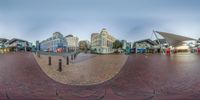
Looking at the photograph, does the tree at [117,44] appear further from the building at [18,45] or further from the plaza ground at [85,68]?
the building at [18,45]

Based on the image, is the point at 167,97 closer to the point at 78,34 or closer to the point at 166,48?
the point at 166,48

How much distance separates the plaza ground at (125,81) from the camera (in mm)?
Answer: 1834

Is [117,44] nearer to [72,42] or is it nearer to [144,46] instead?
[144,46]

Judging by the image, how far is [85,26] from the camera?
1701 millimetres

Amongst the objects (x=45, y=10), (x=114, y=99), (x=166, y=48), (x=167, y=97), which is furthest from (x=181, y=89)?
(x=45, y=10)

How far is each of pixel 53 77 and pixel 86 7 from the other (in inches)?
29.9

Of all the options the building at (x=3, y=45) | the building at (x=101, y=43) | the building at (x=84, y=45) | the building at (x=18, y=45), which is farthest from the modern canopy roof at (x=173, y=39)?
the building at (x=3, y=45)

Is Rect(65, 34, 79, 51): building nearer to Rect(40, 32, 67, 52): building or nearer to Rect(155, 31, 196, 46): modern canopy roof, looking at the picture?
Rect(40, 32, 67, 52): building

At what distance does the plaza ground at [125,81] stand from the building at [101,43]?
0.27 m

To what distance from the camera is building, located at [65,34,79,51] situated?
1630mm

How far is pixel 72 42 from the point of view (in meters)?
1.65

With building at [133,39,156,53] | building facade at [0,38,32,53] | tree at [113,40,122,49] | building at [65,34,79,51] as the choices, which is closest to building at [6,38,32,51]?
building facade at [0,38,32,53]

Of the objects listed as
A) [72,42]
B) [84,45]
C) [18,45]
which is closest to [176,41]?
[84,45]

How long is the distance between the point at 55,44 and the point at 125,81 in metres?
0.83
